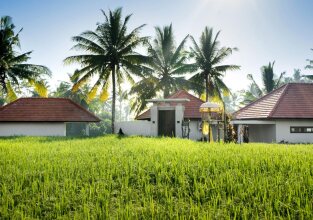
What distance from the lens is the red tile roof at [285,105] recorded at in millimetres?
19688

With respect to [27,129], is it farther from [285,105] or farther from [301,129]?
[301,129]

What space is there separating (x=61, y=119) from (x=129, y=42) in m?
7.96

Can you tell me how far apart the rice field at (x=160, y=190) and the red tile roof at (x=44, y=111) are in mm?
15672

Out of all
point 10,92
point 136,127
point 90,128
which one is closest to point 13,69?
point 10,92

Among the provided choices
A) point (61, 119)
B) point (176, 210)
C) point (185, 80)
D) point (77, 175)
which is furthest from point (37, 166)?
point (185, 80)

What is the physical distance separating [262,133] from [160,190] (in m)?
18.6

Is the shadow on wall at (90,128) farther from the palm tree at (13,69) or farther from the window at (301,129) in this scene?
the window at (301,129)

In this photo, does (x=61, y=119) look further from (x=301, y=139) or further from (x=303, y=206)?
(x=303, y=206)

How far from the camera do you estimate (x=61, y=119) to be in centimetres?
2178

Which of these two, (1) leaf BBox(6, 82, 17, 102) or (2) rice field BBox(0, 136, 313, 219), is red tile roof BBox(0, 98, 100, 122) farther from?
(2) rice field BBox(0, 136, 313, 219)

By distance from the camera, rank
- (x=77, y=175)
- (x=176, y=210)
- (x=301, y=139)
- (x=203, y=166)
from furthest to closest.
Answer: (x=301, y=139), (x=203, y=166), (x=77, y=175), (x=176, y=210)

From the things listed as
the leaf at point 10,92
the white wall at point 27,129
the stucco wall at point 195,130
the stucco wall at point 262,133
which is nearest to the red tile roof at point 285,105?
the stucco wall at point 262,133

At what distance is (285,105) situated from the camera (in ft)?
67.2

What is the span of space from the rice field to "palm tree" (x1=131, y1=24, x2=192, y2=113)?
19137 millimetres
